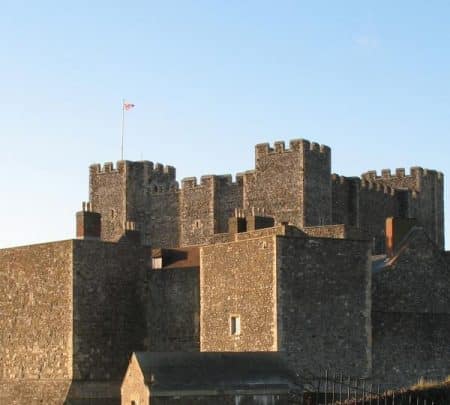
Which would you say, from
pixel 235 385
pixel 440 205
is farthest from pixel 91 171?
pixel 235 385

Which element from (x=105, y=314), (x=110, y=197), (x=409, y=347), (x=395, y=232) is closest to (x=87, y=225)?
(x=105, y=314)

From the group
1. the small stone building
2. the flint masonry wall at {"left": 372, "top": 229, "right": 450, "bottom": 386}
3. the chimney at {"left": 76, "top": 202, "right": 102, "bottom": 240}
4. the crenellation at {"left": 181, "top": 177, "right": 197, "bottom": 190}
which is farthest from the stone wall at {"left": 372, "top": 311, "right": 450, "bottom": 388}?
the crenellation at {"left": 181, "top": 177, "right": 197, "bottom": 190}

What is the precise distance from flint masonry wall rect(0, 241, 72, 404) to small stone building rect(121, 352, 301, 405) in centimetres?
886

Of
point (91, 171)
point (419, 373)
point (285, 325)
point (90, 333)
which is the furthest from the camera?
point (91, 171)

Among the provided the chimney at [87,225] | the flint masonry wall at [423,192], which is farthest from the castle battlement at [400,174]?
the chimney at [87,225]

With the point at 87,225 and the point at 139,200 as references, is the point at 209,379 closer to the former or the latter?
the point at 87,225

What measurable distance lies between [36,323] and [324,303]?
13037 mm

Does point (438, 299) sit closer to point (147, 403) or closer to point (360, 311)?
point (360, 311)

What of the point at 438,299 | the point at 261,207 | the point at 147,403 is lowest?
the point at 147,403

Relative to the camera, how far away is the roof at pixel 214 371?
42781mm

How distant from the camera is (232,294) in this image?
47750 mm

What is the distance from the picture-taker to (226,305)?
4800 centimetres

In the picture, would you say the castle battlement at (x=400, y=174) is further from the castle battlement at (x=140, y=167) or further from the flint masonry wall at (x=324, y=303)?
the flint masonry wall at (x=324, y=303)

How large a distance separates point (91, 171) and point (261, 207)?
14322 mm
